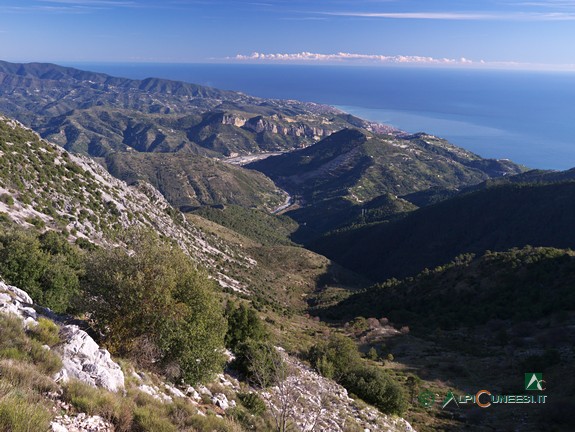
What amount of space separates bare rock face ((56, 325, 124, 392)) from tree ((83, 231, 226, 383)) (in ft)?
6.88

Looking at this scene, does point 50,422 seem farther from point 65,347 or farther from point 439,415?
point 439,415

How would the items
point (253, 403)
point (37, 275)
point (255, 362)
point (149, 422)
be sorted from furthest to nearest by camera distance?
1. point (37, 275)
2. point (255, 362)
3. point (253, 403)
4. point (149, 422)

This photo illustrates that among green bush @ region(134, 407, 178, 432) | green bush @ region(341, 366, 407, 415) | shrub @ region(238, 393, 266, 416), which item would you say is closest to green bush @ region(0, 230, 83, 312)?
shrub @ region(238, 393, 266, 416)

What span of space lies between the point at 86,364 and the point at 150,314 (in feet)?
10.6

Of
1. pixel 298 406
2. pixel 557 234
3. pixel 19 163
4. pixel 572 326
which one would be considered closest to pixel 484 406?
pixel 298 406

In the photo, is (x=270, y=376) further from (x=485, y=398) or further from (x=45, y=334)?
(x=485, y=398)

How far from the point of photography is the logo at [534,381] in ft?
82.5

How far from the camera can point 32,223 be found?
1497 inches

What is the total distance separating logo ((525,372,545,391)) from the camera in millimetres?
25158

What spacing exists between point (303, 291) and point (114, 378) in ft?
267

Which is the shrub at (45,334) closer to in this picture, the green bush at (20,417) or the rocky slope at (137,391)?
the rocky slope at (137,391)

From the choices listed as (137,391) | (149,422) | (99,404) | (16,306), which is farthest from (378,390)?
(16,306)

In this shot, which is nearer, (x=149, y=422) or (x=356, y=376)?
(x=149, y=422)

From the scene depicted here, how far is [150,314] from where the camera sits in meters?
13.8
